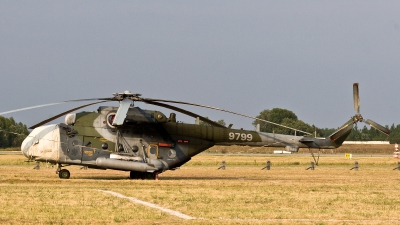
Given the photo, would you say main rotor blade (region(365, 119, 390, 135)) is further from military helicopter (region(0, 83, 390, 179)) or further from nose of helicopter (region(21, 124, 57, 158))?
nose of helicopter (region(21, 124, 57, 158))

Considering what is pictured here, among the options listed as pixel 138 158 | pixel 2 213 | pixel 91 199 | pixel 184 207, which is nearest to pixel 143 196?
pixel 91 199

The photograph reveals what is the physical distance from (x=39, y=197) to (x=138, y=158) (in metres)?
10.7

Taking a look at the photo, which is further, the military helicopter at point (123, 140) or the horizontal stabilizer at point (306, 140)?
the horizontal stabilizer at point (306, 140)

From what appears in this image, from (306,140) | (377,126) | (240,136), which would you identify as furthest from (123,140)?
(377,126)

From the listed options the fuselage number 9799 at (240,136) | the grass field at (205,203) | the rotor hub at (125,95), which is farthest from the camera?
the fuselage number 9799 at (240,136)

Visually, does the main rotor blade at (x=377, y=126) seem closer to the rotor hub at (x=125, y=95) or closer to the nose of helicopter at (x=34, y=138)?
the rotor hub at (x=125, y=95)

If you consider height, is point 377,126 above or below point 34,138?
above

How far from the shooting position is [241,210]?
19203 mm

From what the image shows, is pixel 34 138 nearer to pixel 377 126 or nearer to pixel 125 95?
pixel 125 95

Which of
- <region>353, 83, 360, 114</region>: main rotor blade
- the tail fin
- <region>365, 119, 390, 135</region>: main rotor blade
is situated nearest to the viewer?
<region>353, 83, 360, 114</region>: main rotor blade

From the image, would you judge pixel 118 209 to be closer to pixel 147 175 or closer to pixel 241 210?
pixel 241 210

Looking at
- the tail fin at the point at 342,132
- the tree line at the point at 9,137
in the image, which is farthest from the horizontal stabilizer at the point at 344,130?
the tree line at the point at 9,137

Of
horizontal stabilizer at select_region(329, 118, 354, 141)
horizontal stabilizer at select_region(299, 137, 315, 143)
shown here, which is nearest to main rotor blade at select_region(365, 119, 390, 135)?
horizontal stabilizer at select_region(329, 118, 354, 141)

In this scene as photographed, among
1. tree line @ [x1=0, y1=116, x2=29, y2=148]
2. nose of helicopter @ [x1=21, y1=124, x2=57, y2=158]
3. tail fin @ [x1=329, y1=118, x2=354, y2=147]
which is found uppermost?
tree line @ [x1=0, y1=116, x2=29, y2=148]
